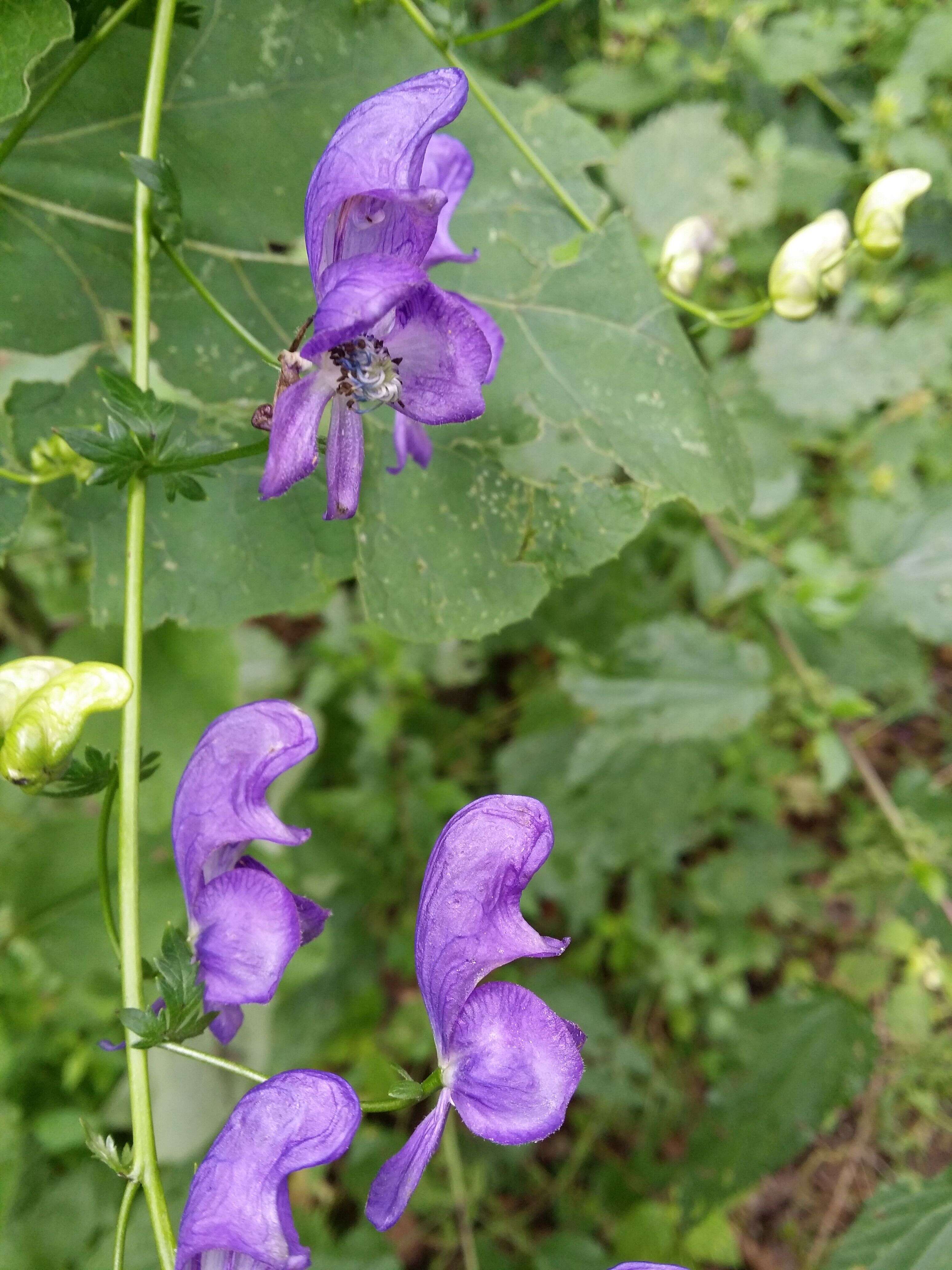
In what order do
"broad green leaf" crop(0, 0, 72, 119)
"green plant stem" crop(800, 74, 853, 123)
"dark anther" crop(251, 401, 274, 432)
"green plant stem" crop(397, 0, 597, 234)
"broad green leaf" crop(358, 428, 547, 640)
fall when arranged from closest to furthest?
"dark anther" crop(251, 401, 274, 432) → "broad green leaf" crop(0, 0, 72, 119) → "green plant stem" crop(397, 0, 597, 234) → "broad green leaf" crop(358, 428, 547, 640) → "green plant stem" crop(800, 74, 853, 123)

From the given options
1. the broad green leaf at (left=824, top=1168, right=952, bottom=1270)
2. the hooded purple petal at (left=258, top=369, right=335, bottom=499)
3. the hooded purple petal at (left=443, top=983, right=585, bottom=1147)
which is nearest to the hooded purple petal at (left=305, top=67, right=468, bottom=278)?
the hooded purple petal at (left=258, top=369, right=335, bottom=499)

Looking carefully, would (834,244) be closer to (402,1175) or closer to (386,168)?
(386,168)

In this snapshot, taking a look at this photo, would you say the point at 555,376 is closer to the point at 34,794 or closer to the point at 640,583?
the point at 34,794

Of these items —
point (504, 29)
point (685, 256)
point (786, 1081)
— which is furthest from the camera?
point (786, 1081)

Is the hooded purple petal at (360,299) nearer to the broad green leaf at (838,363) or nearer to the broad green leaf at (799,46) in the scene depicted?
the broad green leaf at (838,363)

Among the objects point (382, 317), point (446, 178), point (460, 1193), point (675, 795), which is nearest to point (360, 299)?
point (382, 317)

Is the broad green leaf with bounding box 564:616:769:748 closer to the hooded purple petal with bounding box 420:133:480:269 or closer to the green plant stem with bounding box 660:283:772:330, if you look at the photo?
the green plant stem with bounding box 660:283:772:330
